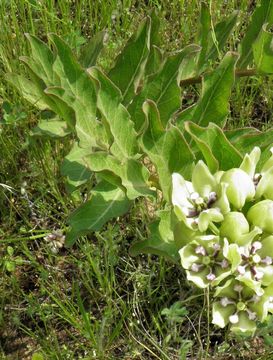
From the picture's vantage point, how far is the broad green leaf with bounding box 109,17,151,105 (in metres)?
1.92

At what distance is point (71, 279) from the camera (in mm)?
2248

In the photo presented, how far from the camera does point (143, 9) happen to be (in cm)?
290

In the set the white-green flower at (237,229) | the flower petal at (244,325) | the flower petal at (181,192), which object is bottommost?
the flower petal at (244,325)

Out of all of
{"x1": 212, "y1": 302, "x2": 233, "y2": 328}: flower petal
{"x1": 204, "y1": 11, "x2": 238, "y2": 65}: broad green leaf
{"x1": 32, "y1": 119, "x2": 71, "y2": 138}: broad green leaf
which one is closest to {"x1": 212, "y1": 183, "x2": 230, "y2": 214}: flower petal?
{"x1": 212, "y1": 302, "x2": 233, "y2": 328}: flower petal

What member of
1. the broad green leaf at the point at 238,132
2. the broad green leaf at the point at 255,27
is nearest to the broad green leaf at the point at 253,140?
the broad green leaf at the point at 238,132

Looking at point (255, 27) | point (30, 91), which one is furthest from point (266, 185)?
point (30, 91)

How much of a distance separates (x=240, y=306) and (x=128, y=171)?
1.53 ft

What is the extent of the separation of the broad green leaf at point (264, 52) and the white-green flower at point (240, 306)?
0.83m

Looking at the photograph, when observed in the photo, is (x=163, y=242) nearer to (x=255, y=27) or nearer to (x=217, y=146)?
(x=217, y=146)

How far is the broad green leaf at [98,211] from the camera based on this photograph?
67.4 inches

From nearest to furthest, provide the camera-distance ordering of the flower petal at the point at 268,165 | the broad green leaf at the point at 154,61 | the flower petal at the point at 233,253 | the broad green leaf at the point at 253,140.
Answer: the flower petal at the point at 233,253
the flower petal at the point at 268,165
the broad green leaf at the point at 253,140
the broad green leaf at the point at 154,61

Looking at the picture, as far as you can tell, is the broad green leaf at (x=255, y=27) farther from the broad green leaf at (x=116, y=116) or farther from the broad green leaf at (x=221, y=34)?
the broad green leaf at (x=116, y=116)

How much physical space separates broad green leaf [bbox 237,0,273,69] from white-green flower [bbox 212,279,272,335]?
0.94 m

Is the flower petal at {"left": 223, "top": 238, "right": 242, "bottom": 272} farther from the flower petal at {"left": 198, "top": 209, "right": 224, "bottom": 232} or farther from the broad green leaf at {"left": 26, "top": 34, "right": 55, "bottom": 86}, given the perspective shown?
the broad green leaf at {"left": 26, "top": 34, "right": 55, "bottom": 86}
